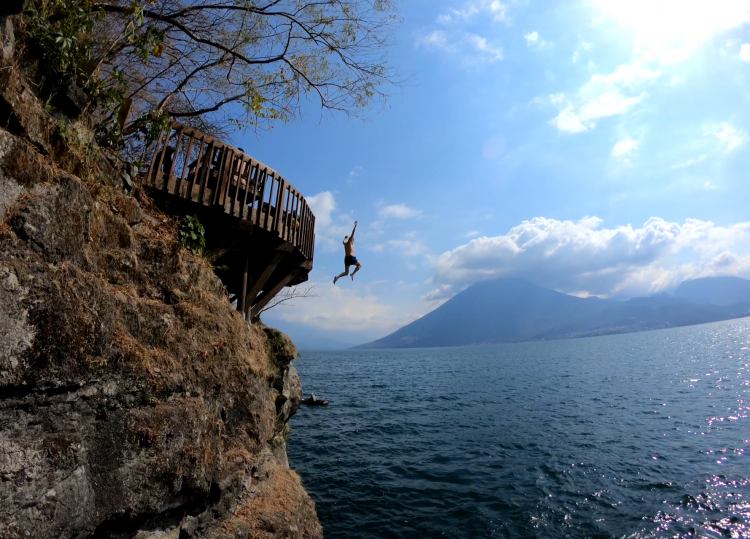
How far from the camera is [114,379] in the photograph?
5188 mm

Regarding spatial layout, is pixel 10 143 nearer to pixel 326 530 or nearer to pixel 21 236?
pixel 21 236

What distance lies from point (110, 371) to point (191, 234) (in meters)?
3.52

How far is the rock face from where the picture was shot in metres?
4.23

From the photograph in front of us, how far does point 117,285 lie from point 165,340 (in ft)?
3.77

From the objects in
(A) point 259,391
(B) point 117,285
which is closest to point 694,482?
(A) point 259,391

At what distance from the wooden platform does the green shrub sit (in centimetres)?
76

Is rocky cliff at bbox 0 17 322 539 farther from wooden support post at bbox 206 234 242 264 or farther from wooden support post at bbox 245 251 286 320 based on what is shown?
wooden support post at bbox 245 251 286 320

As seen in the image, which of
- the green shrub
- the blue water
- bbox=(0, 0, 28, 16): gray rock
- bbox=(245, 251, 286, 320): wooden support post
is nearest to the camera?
bbox=(0, 0, 28, 16): gray rock

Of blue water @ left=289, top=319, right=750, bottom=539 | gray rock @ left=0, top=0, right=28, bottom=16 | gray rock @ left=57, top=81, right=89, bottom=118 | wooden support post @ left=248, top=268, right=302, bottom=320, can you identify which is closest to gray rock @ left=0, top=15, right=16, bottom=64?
gray rock @ left=0, top=0, right=28, bottom=16

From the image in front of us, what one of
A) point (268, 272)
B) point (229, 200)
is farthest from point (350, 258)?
point (229, 200)

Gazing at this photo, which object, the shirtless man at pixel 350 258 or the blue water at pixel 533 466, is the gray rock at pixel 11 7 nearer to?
the shirtless man at pixel 350 258

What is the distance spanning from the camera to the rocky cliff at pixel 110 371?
4.24 meters

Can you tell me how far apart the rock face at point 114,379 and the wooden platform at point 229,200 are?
0.87 meters

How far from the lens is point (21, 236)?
4.64 metres
